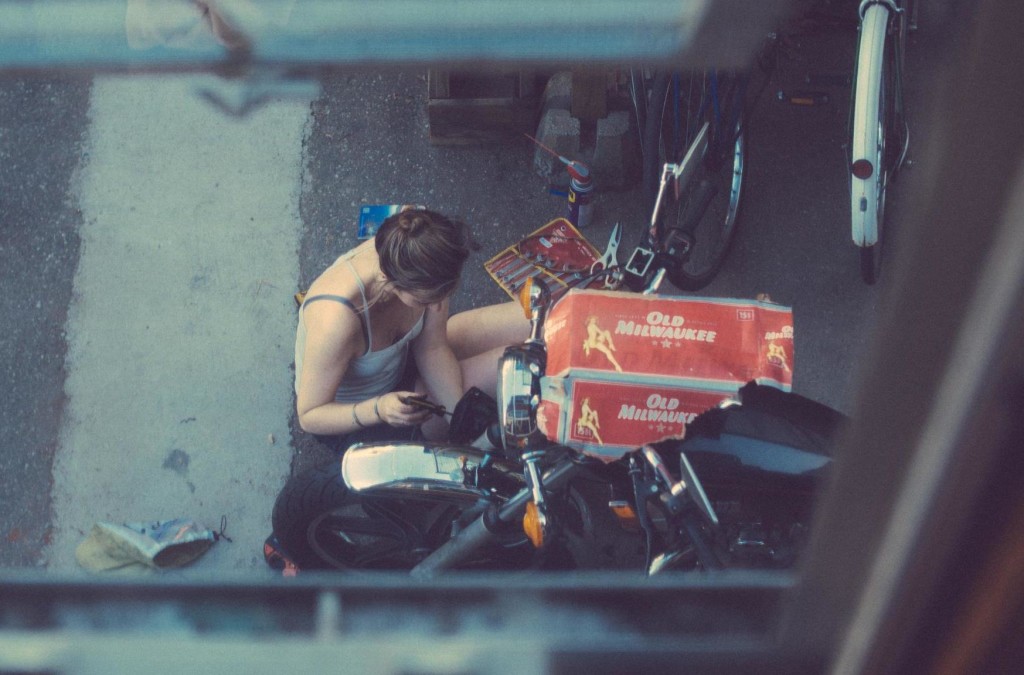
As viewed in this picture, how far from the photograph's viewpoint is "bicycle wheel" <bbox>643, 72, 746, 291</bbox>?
3.09 meters

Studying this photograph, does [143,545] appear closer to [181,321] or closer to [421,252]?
[181,321]

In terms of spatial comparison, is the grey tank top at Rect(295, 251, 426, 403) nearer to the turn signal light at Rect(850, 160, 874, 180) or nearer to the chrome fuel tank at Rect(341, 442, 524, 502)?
the chrome fuel tank at Rect(341, 442, 524, 502)

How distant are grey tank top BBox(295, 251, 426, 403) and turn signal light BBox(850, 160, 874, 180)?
1.57 metres

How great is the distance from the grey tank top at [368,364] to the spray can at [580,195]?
1.05 metres

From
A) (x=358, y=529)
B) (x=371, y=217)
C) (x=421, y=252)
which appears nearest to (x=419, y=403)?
(x=421, y=252)

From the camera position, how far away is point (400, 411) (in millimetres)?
2465

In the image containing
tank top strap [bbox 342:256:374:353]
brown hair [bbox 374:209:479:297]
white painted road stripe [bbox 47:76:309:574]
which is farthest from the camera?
white painted road stripe [bbox 47:76:309:574]

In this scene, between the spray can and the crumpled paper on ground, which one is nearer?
the crumpled paper on ground

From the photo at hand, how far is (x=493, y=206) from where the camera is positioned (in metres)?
3.64

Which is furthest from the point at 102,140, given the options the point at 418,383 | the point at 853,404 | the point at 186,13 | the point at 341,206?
the point at 853,404

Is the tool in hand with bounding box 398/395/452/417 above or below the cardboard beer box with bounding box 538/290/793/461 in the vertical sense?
below

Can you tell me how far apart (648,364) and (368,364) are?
1053 millimetres

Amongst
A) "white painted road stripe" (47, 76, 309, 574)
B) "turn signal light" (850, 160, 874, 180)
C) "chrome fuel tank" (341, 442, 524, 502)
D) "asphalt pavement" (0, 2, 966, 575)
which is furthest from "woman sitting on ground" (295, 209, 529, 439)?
"turn signal light" (850, 160, 874, 180)

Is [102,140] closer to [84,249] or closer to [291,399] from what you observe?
[84,249]
